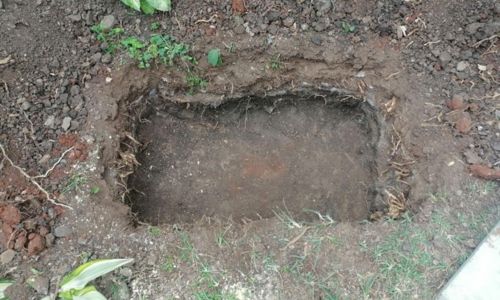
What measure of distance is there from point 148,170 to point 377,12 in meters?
1.65

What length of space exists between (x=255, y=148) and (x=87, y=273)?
125 cm

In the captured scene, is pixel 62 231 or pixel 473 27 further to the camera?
pixel 473 27

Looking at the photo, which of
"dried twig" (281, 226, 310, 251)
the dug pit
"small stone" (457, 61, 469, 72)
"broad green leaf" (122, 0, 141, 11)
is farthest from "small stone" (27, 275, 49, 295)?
"small stone" (457, 61, 469, 72)

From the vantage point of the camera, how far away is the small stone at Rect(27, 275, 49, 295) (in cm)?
208

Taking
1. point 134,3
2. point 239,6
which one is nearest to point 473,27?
point 239,6

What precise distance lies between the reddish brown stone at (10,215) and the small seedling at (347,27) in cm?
Answer: 201

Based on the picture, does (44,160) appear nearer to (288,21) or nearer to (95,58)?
(95,58)

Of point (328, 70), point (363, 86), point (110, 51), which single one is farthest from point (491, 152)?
point (110, 51)

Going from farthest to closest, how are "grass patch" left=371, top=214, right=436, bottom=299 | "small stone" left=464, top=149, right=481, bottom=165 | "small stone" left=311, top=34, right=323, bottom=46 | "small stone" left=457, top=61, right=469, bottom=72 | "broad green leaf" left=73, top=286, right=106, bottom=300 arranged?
"small stone" left=311, top=34, right=323, bottom=46 → "small stone" left=457, top=61, right=469, bottom=72 → "small stone" left=464, top=149, right=481, bottom=165 → "grass patch" left=371, top=214, right=436, bottom=299 → "broad green leaf" left=73, top=286, right=106, bottom=300

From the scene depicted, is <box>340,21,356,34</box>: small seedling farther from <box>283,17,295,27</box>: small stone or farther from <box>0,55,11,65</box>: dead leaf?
<box>0,55,11,65</box>: dead leaf

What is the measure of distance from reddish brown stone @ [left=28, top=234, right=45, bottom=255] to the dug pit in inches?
21.4

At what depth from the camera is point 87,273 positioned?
2.00m

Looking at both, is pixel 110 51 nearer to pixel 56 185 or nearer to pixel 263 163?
pixel 56 185

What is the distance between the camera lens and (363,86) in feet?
8.91
